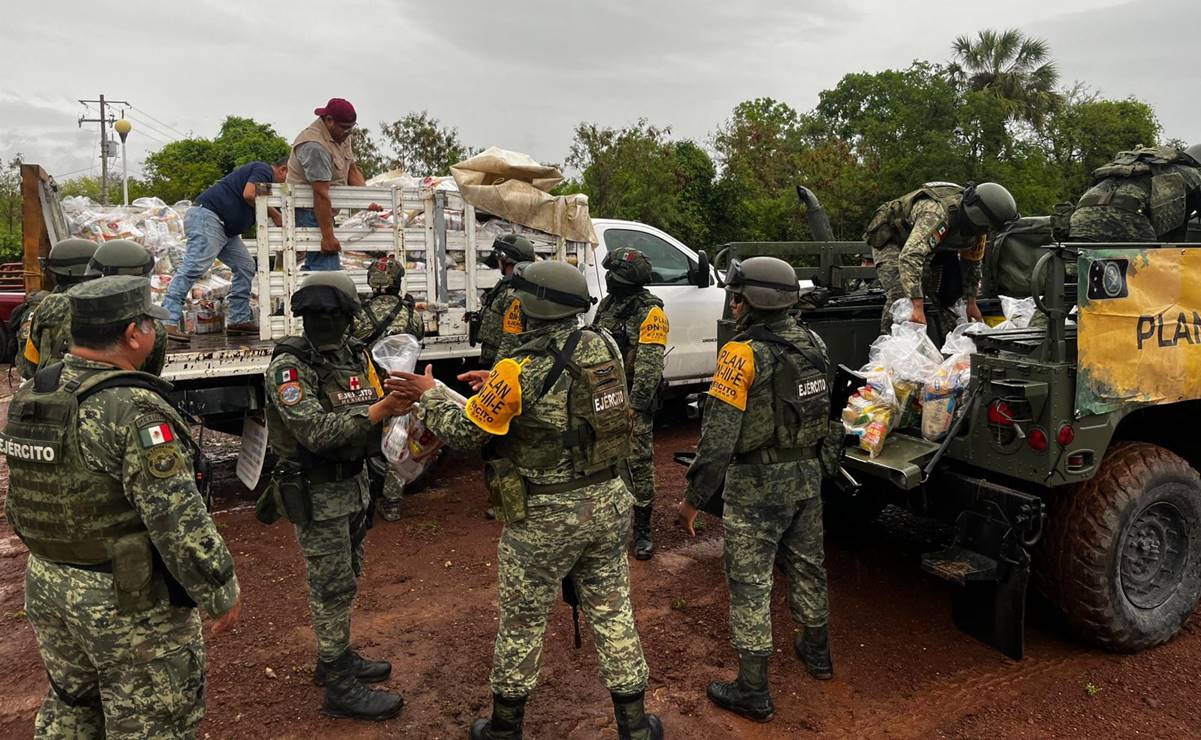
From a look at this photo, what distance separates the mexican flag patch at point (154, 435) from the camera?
220 centimetres

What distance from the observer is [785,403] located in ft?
11.0

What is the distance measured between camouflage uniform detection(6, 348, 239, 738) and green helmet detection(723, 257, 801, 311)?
2108 millimetres

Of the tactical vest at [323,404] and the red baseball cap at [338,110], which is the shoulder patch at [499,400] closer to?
the tactical vest at [323,404]

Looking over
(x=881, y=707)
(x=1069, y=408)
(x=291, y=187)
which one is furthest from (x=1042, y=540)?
(x=291, y=187)

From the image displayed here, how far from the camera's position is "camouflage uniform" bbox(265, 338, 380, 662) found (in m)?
3.13

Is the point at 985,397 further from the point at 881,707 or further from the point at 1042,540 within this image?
the point at 881,707

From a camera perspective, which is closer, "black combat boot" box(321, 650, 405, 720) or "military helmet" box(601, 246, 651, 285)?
"black combat boot" box(321, 650, 405, 720)

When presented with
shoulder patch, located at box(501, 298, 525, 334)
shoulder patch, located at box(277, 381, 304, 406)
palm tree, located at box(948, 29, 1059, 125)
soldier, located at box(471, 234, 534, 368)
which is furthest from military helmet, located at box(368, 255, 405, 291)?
palm tree, located at box(948, 29, 1059, 125)

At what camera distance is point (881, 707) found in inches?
132

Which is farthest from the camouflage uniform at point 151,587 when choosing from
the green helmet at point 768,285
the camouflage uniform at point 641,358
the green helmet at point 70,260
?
the camouflage uniform at point 641,358

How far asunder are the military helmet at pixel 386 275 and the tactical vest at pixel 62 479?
320 cm

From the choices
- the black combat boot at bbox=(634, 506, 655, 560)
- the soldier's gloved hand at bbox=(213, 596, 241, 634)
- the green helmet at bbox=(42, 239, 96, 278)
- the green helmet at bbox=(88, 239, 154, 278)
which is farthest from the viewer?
the black combat boot at bbox=(634, 506, 655, 560)

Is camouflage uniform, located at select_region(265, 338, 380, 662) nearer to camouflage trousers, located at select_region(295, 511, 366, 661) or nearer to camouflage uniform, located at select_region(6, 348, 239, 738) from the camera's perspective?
camouflage trousers, located at select_region(295, 511, 366, 661)

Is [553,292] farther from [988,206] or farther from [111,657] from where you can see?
[988,206]
